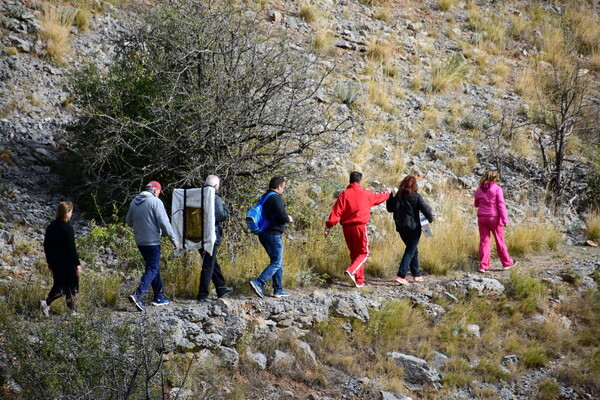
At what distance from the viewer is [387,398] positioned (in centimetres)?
667

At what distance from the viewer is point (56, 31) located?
1283cm

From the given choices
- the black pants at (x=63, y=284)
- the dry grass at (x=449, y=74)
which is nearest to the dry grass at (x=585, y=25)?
the dry grass at (x=449, y=74)

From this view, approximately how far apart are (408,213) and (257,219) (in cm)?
221

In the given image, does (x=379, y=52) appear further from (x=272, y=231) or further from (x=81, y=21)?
(x=272, y=231)

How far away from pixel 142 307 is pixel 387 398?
2896mm

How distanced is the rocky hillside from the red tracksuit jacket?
96cm

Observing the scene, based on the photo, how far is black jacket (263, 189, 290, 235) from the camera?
7387 millimetres

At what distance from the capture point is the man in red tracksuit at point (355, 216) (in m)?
8.09

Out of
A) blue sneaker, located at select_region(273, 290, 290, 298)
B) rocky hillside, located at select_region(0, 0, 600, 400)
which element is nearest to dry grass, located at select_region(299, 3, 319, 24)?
rocky hillside, located at select_region(0, 0, 600, 400)

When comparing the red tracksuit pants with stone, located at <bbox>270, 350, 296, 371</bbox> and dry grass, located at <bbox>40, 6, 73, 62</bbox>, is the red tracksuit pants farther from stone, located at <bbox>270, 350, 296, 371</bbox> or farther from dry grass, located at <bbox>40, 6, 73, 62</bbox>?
dry grass, located at <bbox>40, 6, 73, 62</bbox>

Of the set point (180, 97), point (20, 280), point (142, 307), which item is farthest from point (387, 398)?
point (180, 97)

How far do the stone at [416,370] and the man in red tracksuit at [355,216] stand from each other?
132 cm

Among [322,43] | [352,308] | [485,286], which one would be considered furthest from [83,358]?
[322,43]

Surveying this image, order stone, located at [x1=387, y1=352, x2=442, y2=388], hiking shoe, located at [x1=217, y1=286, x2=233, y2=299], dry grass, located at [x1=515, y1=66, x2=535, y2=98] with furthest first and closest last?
dry grass, located at [x1=515, y1=66, x2=535, y2=98], hiking shoe, located at [x1=217, y1=286, x2=233, y2=299], stone, located at [x1=387, y1=352, x2=442, y2=388]
